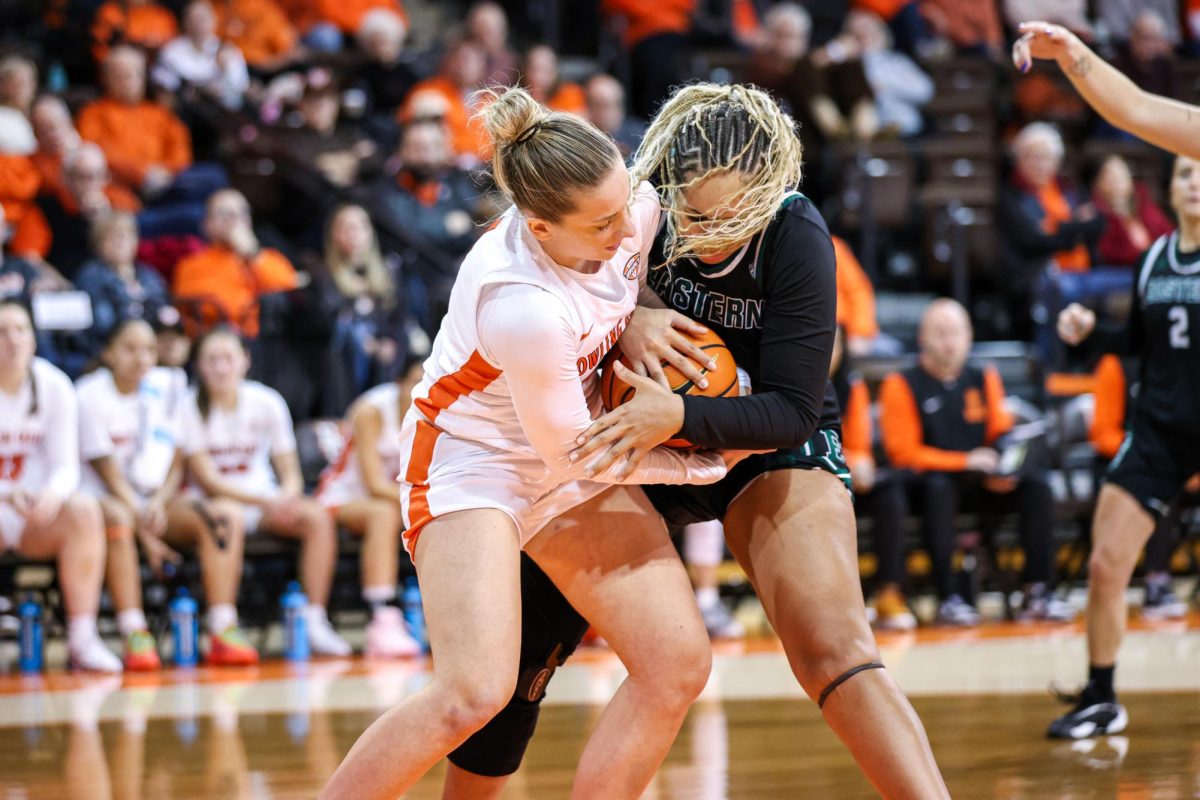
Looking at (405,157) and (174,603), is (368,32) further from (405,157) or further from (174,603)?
(174,603)

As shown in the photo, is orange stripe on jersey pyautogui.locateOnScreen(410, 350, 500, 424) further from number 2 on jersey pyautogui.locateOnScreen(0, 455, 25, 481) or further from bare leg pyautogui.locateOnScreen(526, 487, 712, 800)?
number 2 on jersey pyautogui.locateOnScreen(0, 455, 25, 481)

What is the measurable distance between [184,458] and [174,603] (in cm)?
72

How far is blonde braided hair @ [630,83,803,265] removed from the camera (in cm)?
297

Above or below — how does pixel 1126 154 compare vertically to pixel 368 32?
below

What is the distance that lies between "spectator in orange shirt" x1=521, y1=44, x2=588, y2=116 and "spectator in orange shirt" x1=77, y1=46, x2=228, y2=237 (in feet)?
7.06

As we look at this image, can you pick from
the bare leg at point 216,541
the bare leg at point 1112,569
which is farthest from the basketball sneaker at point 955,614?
the bare leg at point 216,541

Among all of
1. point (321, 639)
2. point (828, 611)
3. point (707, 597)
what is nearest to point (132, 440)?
point (321, 639)

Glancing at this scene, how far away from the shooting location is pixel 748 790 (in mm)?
3756

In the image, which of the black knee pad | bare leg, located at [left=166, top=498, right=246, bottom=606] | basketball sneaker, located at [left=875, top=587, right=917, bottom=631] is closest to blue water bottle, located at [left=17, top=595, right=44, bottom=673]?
bare leg, located at [left=166, top=498, right=246, bottom=606]

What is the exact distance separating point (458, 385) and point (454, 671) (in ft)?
1.78

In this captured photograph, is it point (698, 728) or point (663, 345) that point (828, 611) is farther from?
point (698, 728)

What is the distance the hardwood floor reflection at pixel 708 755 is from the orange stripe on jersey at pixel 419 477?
1120 mm

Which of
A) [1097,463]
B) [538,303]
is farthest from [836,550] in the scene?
[1097,463]

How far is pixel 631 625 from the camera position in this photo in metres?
2.87
